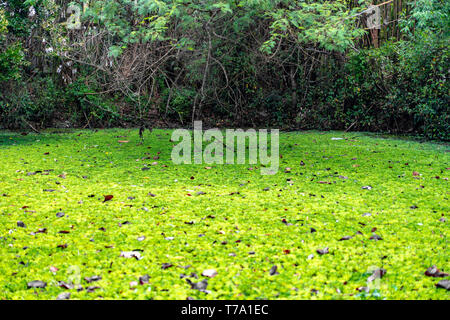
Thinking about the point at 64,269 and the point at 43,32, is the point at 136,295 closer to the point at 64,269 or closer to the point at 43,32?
the point at 64,269

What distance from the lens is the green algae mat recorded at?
2.46 m

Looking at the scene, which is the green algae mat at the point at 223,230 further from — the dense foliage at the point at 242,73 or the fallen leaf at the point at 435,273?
the dense foliage at the point at 242,73

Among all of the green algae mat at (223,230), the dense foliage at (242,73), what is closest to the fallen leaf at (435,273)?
the green algae mat at (223,230)

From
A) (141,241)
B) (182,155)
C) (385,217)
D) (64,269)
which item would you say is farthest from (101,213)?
(182,155)

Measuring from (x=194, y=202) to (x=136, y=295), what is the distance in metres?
1.94

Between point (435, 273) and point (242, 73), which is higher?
point (242, 73)

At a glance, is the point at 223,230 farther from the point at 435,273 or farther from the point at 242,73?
the point at 242,73

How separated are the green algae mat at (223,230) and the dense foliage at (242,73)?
3.09 m

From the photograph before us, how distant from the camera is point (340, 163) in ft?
21.0

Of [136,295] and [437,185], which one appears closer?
[136,295]

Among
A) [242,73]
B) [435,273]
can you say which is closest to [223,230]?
[435,273]

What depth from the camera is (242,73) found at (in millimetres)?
10883

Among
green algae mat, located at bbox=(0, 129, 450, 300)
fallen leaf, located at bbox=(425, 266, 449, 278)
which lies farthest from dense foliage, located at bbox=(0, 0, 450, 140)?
fallen leaf, located at bbox=(425, 266, 449, 278)

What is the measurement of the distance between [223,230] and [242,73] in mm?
8006
